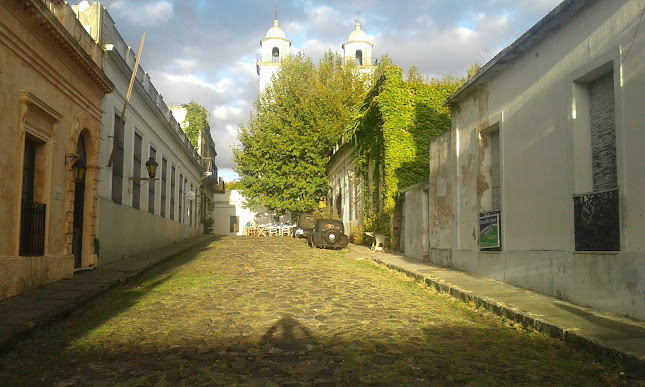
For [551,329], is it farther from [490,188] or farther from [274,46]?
[274,46]

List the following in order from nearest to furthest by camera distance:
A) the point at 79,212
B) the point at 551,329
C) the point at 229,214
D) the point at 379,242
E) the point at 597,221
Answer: the point at 551,329 < the point at 597,221 < the point at 79,212 < the point at 379,242 < the point at 229,214

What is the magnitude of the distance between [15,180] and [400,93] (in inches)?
575

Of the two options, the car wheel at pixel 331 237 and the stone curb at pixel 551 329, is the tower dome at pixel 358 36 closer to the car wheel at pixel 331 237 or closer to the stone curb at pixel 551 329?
the car wheel at pixel 331 237

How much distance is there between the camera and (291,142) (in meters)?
35.1

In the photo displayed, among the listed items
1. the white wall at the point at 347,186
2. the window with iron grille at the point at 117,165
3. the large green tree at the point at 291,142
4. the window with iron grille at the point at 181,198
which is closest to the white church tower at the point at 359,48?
the large green tree at the point at 291,142

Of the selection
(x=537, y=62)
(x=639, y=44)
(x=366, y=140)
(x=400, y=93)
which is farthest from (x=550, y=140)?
(x=366, y=140)

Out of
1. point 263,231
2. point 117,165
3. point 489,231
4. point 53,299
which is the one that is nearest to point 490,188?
point 489,231

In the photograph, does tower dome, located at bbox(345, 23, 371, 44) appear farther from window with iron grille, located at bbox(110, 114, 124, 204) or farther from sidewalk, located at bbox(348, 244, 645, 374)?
sidewalk, located at bbox(348, 244, 645, 374)

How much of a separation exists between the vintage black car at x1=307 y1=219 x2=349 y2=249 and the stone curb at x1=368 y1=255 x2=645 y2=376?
1134 centimetres

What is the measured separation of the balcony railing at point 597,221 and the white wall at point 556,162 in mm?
137

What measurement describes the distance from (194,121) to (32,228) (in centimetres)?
2722

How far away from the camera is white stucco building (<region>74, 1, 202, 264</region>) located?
42.9ft

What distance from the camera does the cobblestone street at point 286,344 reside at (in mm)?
4598

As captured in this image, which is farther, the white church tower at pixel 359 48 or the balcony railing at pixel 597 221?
the white church tower at pixel 359 48
